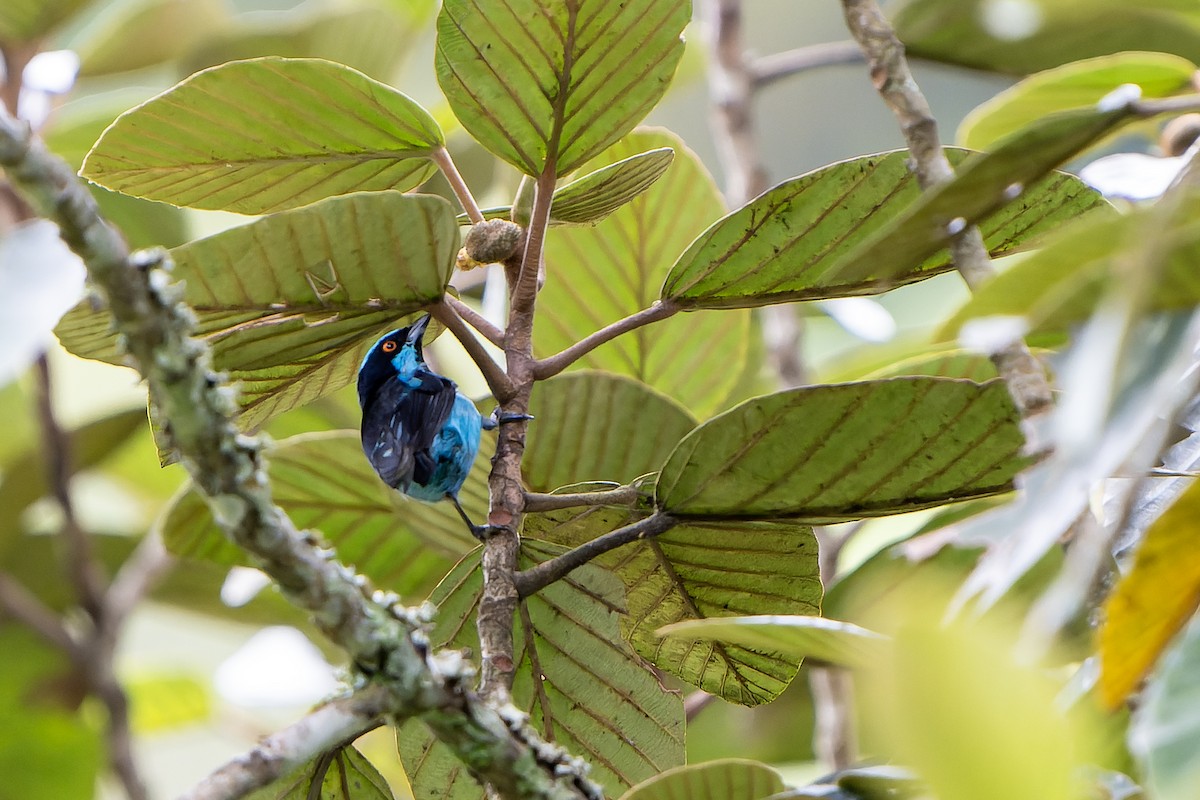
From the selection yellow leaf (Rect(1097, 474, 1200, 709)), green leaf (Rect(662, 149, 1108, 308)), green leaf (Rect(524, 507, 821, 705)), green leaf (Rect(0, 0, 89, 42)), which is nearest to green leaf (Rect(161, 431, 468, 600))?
green leaf (Rect(524, 507, 821, 705))

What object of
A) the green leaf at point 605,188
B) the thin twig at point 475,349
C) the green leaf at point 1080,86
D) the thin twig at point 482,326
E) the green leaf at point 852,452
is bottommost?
the green leaf at point 852,452

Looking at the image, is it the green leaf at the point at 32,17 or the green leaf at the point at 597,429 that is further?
the green leaf at the point at 32,17

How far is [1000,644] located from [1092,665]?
352 millimetres

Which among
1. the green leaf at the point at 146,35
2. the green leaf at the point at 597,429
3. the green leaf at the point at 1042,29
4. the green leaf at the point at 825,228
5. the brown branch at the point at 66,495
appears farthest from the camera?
the green leaf at the point at 146,35

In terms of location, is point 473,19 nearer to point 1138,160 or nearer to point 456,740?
point 456,740

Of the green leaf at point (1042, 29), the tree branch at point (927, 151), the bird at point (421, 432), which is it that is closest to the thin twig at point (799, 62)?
the green leaf at point (1042, 29)

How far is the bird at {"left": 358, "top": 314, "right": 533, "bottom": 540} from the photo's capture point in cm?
107

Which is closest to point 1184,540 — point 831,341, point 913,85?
point 913,85

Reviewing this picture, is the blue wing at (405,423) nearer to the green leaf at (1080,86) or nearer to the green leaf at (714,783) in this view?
the green leaf at (714,783)

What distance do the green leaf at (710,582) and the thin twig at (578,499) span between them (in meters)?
0.03

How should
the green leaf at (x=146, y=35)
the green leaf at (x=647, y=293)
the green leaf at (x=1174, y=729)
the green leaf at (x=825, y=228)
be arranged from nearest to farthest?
the green leaf at (x=1174, y=729)
the green leaf at (x=825, y=228)
the green leaf at (x=647, y=293)
the green leaf at (x=146, y=35)

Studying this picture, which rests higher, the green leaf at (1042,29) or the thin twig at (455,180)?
the green leaf at (1042,29)

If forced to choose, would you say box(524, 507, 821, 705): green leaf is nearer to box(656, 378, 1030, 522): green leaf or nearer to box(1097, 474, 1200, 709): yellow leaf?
box(656, 378, 1030, 522): green leaf

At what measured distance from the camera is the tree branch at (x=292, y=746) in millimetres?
426
